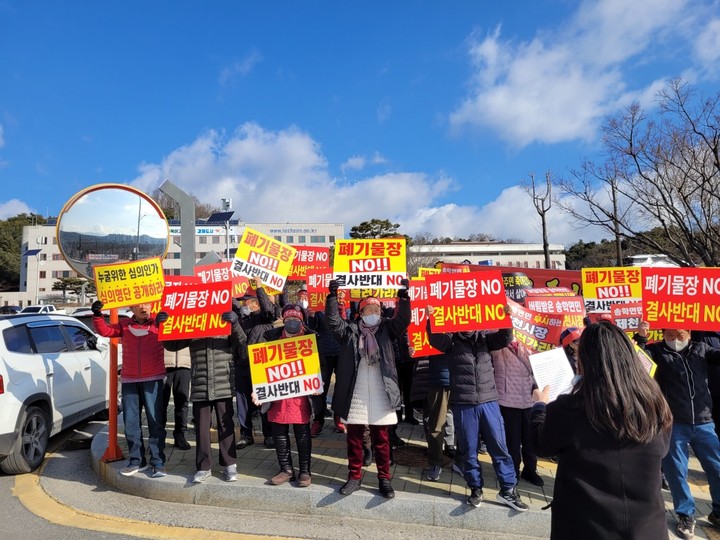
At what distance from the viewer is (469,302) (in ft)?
15.2

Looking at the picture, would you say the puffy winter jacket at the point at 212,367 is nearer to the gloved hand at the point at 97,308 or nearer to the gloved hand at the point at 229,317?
the gloved hand at the point at 229,317

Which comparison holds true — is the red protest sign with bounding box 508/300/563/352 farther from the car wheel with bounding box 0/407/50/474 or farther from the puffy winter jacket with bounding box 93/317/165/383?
the car wheel with bounding box 0/407/50/474

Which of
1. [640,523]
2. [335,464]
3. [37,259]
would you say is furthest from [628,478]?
[37,259]

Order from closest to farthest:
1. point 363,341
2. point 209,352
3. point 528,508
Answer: point 528,508 < point 363,341 < point 209,352

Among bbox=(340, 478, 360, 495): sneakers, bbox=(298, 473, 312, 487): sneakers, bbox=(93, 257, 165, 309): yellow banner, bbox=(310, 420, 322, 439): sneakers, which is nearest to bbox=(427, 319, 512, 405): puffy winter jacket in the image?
bbox=(340, 478, 360, 495): sneakers

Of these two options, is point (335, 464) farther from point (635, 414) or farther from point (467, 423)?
point (635, 414)

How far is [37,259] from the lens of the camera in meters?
61.8

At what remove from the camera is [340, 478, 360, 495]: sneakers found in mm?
4344

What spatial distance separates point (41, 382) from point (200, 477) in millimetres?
2588

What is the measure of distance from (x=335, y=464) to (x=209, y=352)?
6.20 ft

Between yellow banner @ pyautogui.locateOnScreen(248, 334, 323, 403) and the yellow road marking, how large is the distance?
1241 millimetres

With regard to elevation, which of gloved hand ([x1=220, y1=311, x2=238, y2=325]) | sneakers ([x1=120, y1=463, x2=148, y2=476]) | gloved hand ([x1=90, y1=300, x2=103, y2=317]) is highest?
gloved hand ([x1=90, y1=300, x2=103, y2=317])

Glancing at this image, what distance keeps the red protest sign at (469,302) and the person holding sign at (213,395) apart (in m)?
2.12

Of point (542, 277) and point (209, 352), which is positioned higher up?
point (542, 277)
